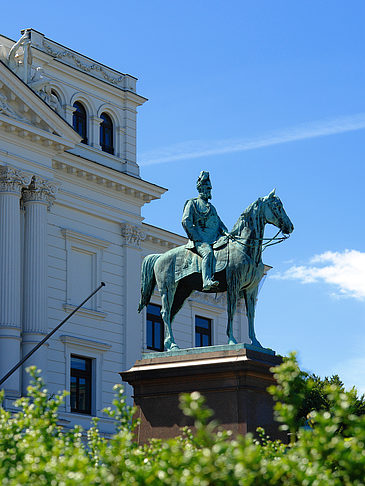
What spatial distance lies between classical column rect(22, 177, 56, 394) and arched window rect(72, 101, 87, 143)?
4.91 m

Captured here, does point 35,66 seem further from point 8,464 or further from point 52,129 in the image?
point 8,464

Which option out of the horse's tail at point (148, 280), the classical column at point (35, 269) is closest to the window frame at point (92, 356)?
the classical column at point (35, 269)

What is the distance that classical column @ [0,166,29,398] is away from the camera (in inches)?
1367

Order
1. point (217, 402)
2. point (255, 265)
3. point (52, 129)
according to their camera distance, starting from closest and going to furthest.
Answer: point (217, 402) < point (255, 265) < point (52, 129)

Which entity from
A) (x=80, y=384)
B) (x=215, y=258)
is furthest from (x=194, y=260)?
(x=80, y=384)

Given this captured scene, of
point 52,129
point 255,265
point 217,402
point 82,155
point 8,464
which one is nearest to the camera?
point 8,464

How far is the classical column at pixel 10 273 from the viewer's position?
34.7 meters

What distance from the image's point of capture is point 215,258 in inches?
766

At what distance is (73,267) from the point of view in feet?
A: 133

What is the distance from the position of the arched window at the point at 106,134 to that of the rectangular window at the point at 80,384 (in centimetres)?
939

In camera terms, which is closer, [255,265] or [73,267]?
[255,265]

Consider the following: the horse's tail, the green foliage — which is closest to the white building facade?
the horse's tail

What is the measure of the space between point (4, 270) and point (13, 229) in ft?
5.31

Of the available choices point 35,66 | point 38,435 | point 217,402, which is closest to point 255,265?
point 217,402
